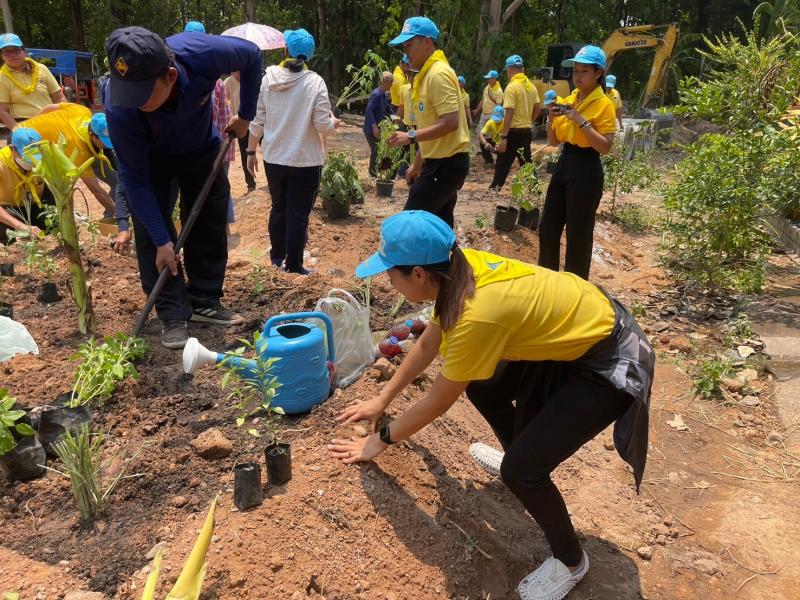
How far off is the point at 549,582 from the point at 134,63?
106 inches

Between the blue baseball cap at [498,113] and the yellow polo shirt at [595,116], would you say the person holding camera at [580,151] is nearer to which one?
the yellow polo shirt at [595,116]

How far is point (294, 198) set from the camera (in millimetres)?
4520

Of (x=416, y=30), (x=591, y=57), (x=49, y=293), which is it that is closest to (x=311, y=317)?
(x=416, y=30)

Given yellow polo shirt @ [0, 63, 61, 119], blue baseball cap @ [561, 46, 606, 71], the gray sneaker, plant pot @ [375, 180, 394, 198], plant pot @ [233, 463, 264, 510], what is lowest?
plant pot @ [375, 180, 394, 198]

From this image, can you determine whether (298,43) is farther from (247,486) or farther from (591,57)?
(247,486)

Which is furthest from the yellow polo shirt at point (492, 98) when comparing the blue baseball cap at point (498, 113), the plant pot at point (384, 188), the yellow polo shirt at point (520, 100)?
the plant pot at point (384, 188)

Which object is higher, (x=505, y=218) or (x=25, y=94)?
(x=25, y=94)

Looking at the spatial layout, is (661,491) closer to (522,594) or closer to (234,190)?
(522,594)

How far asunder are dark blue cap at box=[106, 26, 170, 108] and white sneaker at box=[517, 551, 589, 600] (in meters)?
2.55

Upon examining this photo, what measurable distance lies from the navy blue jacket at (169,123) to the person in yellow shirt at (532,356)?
168 centimetres

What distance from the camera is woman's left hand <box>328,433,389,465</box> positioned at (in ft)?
7.37

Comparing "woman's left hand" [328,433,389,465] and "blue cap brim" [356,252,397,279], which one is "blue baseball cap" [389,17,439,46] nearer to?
"blue cap brim" [356,252,397,279]

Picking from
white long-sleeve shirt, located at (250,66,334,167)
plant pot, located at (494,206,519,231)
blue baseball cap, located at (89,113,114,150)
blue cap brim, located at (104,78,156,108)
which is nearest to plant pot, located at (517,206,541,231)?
plant pot, located at (494,206,519,231)

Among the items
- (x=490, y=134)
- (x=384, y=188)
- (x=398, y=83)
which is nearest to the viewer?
(x=398, y=83)
